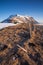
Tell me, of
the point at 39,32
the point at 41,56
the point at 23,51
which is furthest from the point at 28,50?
the point at 39,32

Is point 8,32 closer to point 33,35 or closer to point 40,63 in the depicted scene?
point 33,35

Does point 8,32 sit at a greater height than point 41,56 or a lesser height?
greater

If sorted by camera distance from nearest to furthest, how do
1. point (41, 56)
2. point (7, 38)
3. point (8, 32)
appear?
point (41, 56) < point (7, 38) < point (8, 32)

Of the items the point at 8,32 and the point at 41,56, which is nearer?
the point at 41,56

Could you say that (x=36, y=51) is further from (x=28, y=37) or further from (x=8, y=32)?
(x=8, y=32)

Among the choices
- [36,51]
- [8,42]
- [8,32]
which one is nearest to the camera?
[36,51]

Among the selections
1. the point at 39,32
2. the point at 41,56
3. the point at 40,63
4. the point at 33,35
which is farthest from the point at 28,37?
the point at 40,63

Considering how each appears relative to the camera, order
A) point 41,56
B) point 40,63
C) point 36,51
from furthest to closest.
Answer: point 36,51, point 41,56, point 40,63
